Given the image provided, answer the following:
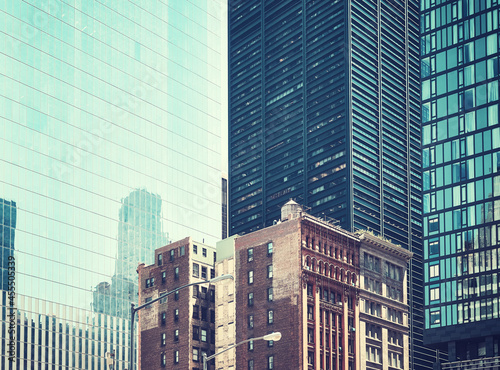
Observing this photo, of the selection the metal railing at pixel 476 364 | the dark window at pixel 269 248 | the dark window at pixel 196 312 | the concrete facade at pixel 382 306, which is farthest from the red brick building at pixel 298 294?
the metal railing at pixel 476 364

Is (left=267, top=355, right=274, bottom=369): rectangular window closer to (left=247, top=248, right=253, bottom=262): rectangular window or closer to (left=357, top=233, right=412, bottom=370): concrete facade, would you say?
(left=357, top=233, right=412, bottom=370): concrete facade

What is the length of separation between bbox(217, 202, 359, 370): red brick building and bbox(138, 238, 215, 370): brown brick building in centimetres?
1273

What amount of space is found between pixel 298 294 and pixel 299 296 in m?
0.33

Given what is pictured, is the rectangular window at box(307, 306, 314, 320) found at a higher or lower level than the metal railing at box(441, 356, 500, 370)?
higher

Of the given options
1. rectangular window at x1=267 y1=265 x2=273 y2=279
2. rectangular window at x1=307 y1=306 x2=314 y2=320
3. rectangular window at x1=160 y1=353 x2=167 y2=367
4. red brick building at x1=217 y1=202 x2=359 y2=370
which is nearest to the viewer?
red brick building at x1=217 y1=202 x2=359 y2=370

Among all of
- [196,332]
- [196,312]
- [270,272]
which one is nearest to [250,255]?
[270,272]

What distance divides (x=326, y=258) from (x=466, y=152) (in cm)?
3352

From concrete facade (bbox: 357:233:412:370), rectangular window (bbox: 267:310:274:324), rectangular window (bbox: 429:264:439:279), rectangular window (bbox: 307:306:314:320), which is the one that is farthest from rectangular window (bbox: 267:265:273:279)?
rectangular window (bbox: 429:264:439:279)

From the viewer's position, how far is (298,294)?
142250mm

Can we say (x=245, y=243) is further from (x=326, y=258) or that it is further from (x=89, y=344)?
(x=89, y=344)

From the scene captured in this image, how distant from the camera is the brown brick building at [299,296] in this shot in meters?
142

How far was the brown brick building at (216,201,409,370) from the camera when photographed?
466 ft

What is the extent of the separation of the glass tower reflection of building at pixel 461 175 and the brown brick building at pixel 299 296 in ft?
38.0

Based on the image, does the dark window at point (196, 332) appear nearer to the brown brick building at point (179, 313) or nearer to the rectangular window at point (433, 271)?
the brown brick building at point (179, 313)
